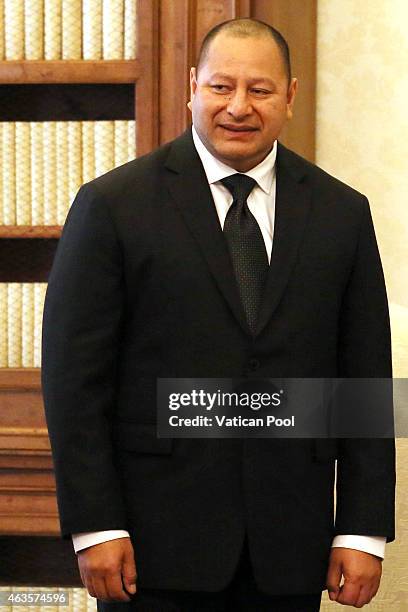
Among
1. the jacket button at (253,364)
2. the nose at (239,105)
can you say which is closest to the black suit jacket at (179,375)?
the jacket button at (253,364)

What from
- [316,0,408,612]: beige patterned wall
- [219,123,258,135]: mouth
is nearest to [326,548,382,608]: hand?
[219,123,258,135]: mouth

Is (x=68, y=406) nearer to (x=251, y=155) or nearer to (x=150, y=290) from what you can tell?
(x=150, y=290)

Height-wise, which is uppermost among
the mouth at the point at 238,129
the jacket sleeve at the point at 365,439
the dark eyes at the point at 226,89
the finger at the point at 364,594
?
the dark eyes at the point at 226,89

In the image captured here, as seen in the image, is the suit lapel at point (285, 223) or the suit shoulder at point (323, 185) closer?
the suit lapel at point (285, 223)

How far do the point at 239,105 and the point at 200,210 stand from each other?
0.54 ft

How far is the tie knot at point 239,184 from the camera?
160 centimetres

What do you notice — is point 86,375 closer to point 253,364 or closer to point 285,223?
point 253,364

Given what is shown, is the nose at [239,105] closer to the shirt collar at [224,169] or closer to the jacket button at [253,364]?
the shirt collar at [224,169]

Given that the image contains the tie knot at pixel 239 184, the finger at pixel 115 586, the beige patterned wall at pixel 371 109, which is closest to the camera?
the finger at pixel 115 586

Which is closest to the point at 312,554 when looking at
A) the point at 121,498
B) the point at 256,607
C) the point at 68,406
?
the point at 256,607

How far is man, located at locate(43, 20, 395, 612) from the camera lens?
152 centimetres

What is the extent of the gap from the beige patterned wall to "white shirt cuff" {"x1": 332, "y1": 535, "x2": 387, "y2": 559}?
124 cm

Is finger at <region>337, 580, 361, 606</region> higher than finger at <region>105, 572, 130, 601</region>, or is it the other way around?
finger at <region>105, 572, 130, 601</region>

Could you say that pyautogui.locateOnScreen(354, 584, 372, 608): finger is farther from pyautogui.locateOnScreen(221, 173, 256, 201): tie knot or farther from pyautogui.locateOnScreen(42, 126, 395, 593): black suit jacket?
pyautogui.locateOnScreen(221, 173, 256, 201): tie knot
